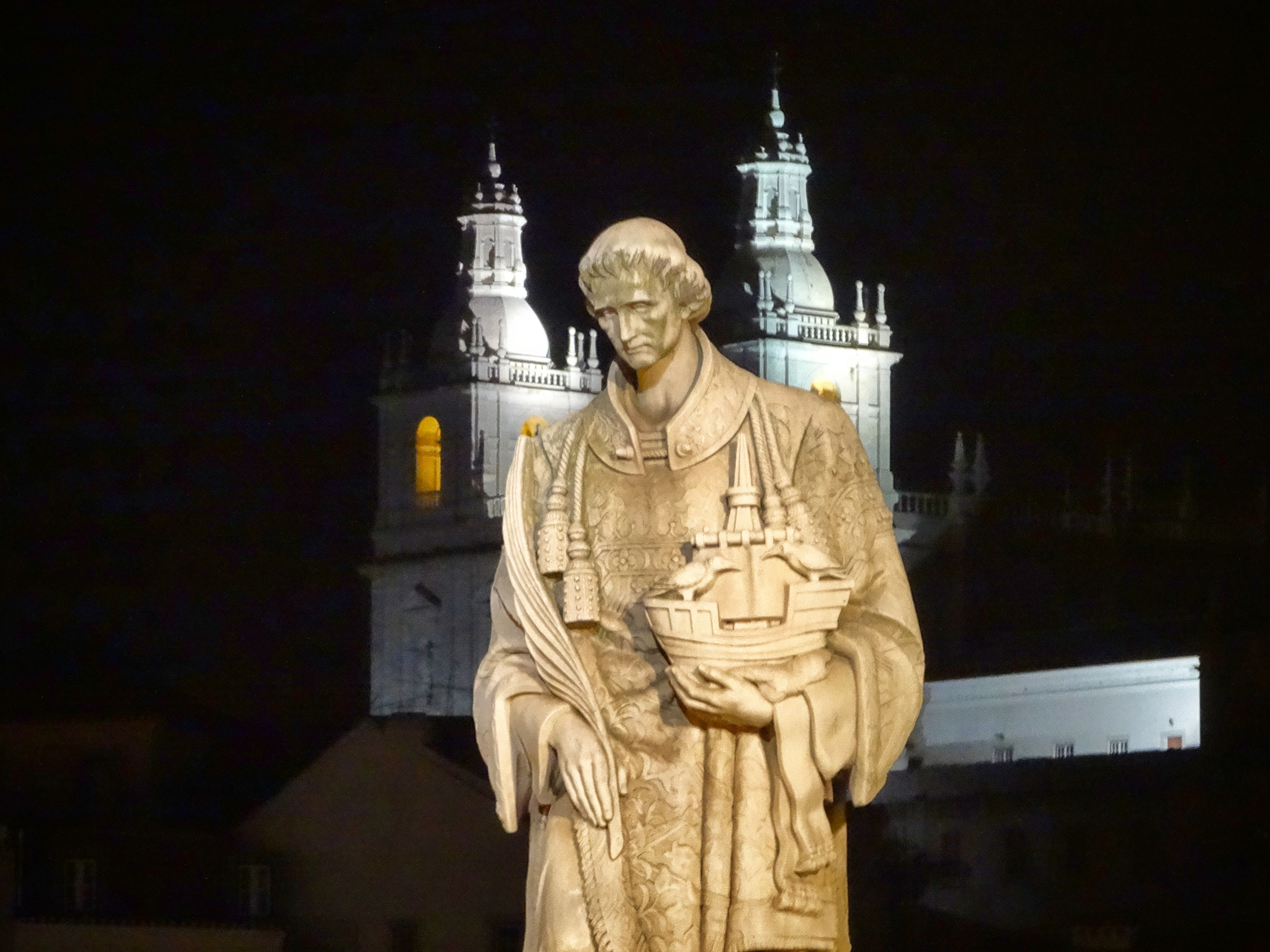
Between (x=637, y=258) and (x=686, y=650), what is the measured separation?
61 centimetres

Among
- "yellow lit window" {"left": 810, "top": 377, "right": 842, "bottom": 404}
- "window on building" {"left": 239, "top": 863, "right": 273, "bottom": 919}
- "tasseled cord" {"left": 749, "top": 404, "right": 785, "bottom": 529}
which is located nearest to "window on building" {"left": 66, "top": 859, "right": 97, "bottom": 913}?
"window on building" {"left": 239, "top": 863, "right": 273, "bottom": 919}

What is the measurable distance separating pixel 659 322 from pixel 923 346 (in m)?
18.9

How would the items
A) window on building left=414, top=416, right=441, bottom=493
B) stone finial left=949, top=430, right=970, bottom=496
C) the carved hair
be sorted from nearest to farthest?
the carved hair → stone finial left=949, top=430, right=970, bottom=496 → window on building left=414, top=416, right=441, bottom=493

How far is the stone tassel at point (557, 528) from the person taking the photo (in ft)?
18.4

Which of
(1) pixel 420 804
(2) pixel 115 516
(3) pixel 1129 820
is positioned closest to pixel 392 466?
(1) pixel 420 804

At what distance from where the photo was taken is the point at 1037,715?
30.9 metres

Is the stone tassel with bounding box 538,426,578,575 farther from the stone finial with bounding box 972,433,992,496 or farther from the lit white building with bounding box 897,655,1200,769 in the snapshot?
the lit white building with bounding box 897,655,1200,769

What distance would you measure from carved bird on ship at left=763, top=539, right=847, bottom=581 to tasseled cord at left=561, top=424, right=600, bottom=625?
11.6 inches

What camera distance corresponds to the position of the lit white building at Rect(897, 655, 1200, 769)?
96.2ft

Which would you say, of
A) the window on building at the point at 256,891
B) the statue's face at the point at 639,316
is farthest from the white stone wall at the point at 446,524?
the statue's face at the point at 639,316

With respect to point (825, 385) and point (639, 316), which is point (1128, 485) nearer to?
point (825, 385)

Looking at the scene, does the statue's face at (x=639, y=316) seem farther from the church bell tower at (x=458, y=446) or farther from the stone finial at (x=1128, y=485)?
the church bell tower at (x=458, y=446)

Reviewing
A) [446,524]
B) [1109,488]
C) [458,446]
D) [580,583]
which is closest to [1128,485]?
[1109,488]

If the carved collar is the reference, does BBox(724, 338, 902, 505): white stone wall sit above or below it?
above
